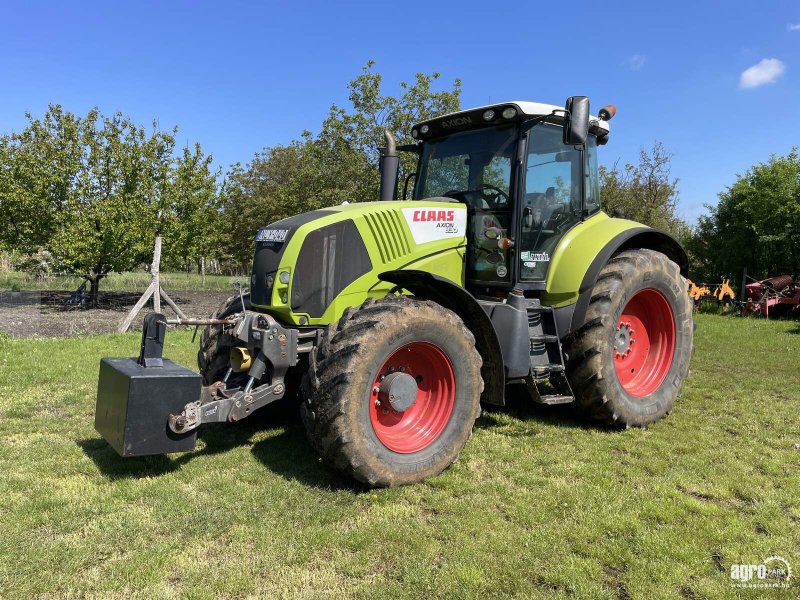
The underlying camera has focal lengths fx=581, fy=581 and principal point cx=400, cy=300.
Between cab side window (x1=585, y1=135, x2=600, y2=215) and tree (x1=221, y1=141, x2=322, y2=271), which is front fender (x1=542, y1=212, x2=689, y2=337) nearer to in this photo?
cab side window (x1=585, y1=135, x2=600, y2=215)

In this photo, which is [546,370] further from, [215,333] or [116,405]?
[116,405]

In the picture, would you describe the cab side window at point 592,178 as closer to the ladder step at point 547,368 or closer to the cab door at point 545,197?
the cab door at point 545,197

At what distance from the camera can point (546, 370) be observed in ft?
16.0

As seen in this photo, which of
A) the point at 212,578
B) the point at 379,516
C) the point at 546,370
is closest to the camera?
the point at 212,578

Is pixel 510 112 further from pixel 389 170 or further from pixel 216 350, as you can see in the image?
pixel 216 350

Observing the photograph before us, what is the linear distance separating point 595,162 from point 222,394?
166 inches

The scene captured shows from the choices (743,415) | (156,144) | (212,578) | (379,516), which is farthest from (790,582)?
(156,144)

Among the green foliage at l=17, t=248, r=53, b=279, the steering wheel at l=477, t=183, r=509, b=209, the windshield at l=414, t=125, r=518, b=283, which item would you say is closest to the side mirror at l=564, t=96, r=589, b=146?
the windshield at l=414, t=125, r=518, b=283

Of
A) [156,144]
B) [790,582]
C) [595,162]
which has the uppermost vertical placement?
[156,144]

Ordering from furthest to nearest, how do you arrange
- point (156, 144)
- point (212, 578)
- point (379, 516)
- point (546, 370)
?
point (156, 144) < point (546, 370) < point (379, 516) < point (212, 578)

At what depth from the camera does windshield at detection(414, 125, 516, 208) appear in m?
5.06

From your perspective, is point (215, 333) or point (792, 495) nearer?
point (792, 495)

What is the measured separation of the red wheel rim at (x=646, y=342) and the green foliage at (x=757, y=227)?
15.8m

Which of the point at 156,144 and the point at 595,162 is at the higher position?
the point at 156,144
